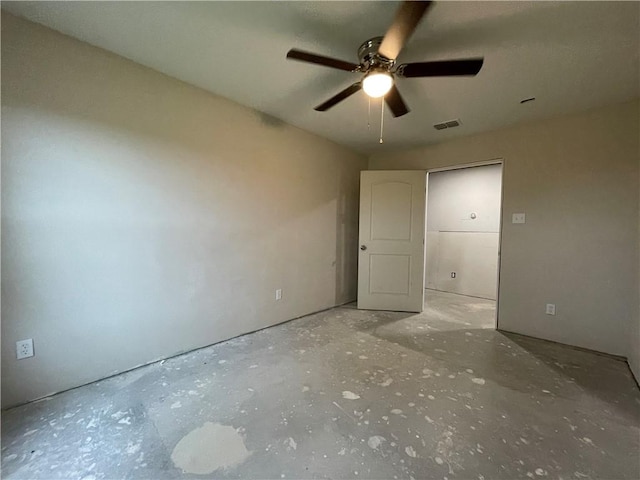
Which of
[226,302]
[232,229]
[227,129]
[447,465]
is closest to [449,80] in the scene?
[227,129]

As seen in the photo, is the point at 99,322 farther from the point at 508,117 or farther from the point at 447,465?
the point at 508,117

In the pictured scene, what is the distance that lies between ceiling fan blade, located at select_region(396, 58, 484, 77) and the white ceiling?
245 millimetres

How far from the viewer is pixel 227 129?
98.7 inches

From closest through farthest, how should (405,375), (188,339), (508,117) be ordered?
(405,375) → (188,339) → (508,117)

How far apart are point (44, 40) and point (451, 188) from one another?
5285mm

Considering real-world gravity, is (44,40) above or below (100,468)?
above

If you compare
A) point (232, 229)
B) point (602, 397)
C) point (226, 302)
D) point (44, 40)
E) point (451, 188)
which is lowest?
point (602, 397)

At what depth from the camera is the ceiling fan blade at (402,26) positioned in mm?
1115

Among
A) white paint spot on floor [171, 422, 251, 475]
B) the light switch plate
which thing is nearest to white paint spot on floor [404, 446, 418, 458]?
white paint spot on floor [171, 422, 251, 475]

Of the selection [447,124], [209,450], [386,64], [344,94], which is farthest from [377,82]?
[209,450]

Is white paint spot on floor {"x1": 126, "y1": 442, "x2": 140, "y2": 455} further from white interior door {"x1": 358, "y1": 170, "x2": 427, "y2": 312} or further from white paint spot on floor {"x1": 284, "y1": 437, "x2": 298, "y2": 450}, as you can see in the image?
white interior door {"x1": 358, "y1": 170, "x2": 427, "y2": 312}

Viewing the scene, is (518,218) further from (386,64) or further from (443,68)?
(386,64)

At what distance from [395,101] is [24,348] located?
288cm

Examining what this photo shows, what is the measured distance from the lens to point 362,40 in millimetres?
1674
